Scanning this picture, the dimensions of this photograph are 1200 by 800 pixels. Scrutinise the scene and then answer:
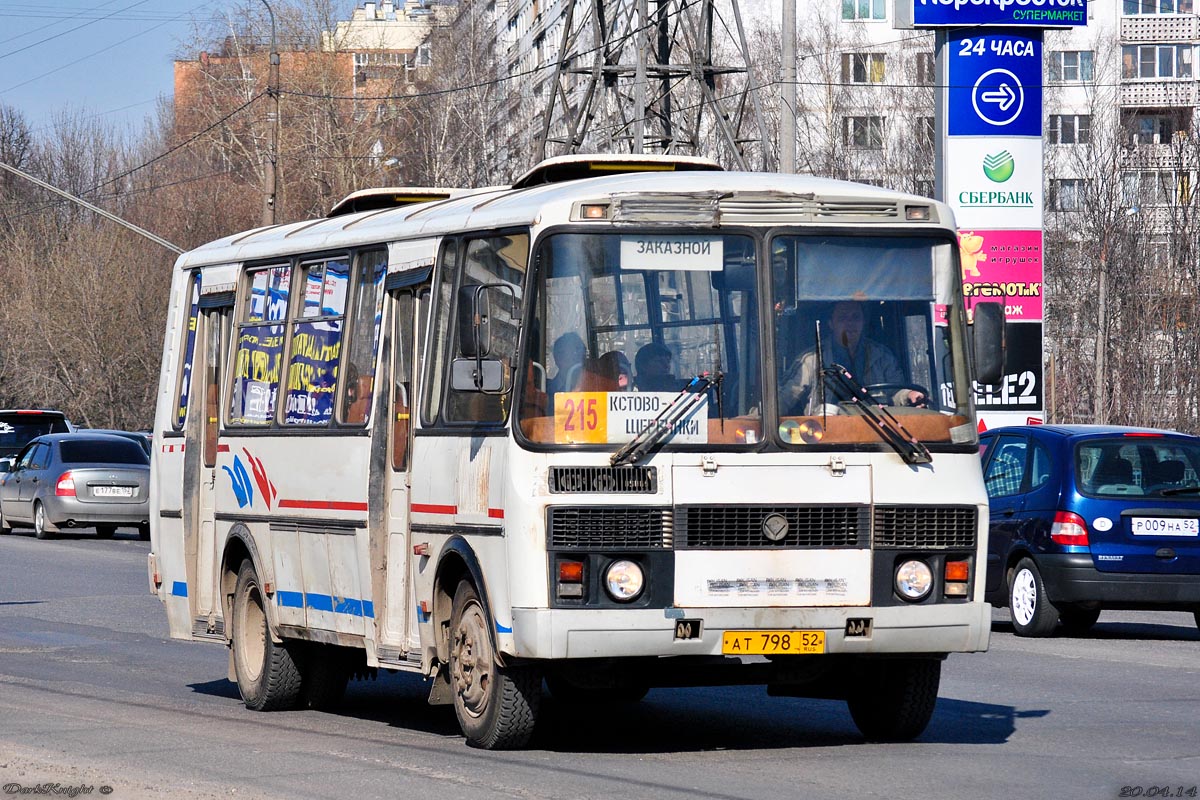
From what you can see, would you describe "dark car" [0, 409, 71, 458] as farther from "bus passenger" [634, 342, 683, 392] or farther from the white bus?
"bus passenger" [634, 342, 683, 392]

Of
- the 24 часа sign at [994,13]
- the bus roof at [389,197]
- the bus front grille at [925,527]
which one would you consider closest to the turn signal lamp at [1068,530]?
the bus roof at [389,197]

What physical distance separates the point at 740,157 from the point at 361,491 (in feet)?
65.0

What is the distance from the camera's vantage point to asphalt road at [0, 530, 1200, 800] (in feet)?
28.2

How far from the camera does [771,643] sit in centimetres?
924

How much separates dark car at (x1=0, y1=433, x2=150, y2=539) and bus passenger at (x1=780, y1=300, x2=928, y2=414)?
2275cm

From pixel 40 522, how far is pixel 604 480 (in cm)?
2507

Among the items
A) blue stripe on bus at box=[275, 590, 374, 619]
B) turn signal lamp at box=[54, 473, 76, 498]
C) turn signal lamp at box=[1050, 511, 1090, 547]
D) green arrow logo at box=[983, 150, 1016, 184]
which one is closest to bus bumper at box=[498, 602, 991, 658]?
blue stripe on bus at box=[275, 590, 374, 619]

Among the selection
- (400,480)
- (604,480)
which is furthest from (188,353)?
(604,480)

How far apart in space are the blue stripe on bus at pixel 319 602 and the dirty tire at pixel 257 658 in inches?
23.2

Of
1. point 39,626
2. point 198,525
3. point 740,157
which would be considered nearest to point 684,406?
point 198,525

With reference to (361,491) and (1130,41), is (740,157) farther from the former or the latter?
(1130,41)

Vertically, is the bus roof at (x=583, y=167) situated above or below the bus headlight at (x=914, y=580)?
above

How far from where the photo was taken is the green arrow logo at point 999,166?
3078 centimetres

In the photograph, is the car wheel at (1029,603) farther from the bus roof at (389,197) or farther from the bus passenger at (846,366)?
A: the bus passenger at (846,366)
